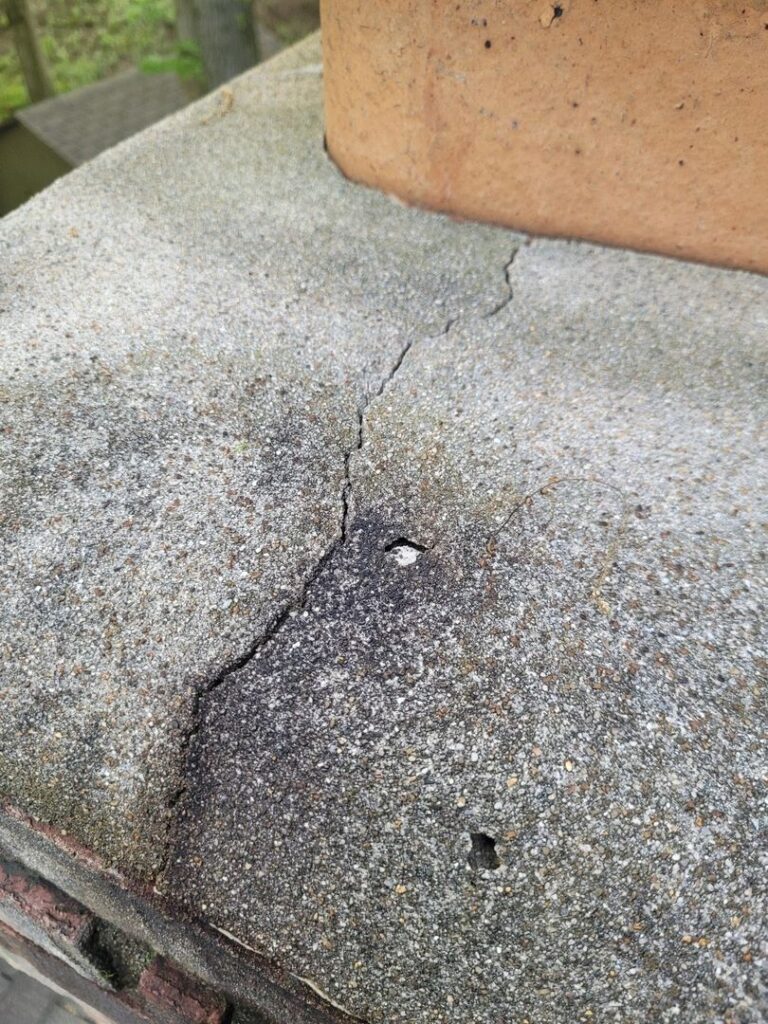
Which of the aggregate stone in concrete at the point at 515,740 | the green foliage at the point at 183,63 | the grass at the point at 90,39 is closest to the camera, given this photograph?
the aggregate stone in concrete at the point at 515,740

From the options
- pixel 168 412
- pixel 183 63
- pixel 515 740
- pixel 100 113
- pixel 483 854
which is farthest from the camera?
pixel 100 113

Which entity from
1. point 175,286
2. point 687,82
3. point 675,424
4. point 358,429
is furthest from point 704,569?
point 175,286

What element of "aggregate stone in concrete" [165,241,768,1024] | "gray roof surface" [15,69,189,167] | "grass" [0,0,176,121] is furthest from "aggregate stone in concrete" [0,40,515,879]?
"grass" [0,0,176,121]

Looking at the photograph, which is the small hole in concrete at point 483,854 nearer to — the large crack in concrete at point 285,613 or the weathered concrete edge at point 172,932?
the weathered concrete edge at point 172,932

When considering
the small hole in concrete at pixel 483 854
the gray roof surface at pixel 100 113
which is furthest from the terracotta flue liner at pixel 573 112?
the gray roof surface at pixel 100 113

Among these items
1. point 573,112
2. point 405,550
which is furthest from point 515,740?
point 573,112

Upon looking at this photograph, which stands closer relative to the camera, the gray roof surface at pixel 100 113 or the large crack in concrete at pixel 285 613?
the large crack in concrete at pixel 285 613

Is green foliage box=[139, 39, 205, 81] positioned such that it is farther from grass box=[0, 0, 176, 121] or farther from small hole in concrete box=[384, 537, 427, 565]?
grass box=[0, 0, 176, 121]

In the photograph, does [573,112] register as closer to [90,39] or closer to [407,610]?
[407,610]
